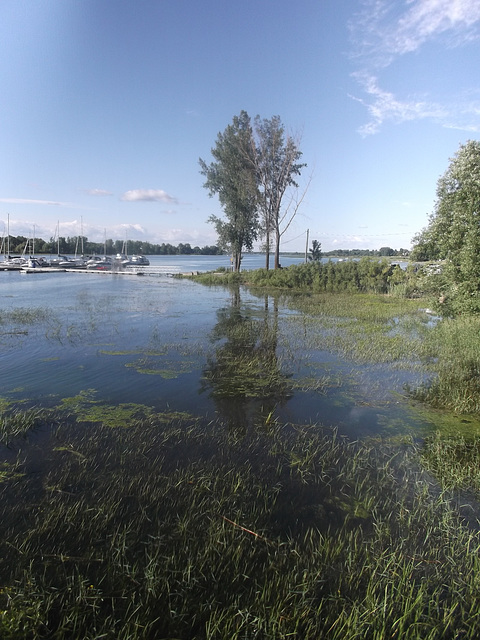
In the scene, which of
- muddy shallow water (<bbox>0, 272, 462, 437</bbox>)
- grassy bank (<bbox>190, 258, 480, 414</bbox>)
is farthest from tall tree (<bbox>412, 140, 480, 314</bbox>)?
muddy shallow water (<bbox>0, 272, 462, 437</bbox>)

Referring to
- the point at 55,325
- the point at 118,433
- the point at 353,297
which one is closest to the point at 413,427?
the point at 118,433

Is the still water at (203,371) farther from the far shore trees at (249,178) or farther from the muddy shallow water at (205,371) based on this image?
the far shore trees at (249,178)

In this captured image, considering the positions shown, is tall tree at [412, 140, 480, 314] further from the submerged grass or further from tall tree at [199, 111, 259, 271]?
tall tree at [199, 111, 259, 271]

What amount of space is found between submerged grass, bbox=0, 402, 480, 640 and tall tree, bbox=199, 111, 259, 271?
107 ft

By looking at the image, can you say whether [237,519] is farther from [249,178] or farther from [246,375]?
[249,178]

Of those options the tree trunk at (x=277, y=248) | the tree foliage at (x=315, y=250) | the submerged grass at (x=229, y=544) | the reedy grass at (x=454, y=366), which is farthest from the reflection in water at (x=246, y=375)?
the tree foliage at (x=315, y=250)

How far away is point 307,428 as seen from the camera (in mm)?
6578

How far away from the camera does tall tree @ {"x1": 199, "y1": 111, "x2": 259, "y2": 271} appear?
3491 cm

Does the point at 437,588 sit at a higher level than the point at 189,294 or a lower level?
lower

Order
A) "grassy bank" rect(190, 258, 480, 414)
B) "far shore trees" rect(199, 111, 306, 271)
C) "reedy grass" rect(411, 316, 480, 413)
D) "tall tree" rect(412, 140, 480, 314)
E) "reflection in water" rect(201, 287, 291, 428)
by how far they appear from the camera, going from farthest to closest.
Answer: "far shore trees" rect(199, 111, 306, 271) → "tall tree" rect(412, 140, 480, 314) → "grassy bank" rect(190, 258, 480, 414) → "reedy grass" rect(411, 316, 480, 413) → "reflection in water" rect(201, 287, 291, 428)

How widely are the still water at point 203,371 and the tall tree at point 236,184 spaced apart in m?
22.8

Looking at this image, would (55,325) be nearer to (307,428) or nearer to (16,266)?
(307,428)

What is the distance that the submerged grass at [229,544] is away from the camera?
117 inches

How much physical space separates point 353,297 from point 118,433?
73.8ft
